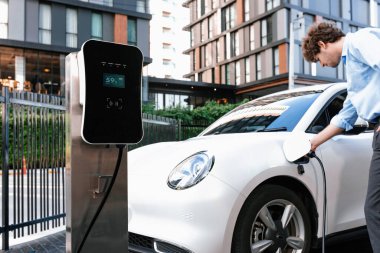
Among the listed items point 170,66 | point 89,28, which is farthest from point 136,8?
point 170,66

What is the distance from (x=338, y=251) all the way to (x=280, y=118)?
154 centimetres

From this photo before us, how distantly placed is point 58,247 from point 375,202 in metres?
3.43

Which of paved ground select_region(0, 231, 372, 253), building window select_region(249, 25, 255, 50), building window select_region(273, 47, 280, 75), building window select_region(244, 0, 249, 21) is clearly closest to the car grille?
paved ground select_region(0, 231, 372, 253)

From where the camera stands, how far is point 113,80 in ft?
7.47

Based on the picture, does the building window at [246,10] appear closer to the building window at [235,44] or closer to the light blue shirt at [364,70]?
the building window at [235,44]

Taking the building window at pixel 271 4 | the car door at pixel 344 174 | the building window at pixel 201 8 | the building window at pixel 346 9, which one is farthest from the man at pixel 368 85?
the building window at pixel 201 8

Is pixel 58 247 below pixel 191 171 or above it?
below

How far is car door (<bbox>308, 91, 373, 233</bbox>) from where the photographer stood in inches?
137

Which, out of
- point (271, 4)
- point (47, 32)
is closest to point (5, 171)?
point (47, 32)

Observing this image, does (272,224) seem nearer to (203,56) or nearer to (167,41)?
(203,56)

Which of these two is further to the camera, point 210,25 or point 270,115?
point 210,25

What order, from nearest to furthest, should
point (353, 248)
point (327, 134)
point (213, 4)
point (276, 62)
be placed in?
point (327, 134) → point (353, 248) → point (276, 62) → point (213, 4)

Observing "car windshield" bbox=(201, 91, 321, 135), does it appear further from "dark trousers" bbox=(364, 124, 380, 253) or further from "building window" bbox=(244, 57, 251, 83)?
"building window" bbox=(244, 57, 251, 83)

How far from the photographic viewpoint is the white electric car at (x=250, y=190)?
2.84 m
